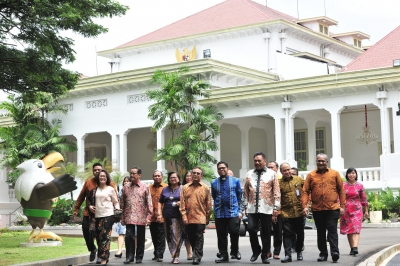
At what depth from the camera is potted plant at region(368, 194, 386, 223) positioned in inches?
999

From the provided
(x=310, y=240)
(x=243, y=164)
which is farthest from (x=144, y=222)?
(x=243, y=164)

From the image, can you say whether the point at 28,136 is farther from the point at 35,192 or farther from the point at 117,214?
the point at 117,214

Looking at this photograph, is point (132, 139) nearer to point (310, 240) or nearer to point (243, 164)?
point (243, 164)

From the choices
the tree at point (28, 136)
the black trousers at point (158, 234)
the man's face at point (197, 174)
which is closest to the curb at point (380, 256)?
the man's face at point (197, 174)

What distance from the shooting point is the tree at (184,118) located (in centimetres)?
2983

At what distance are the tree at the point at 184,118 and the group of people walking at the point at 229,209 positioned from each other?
16008 mm

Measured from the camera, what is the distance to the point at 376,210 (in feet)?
84.3

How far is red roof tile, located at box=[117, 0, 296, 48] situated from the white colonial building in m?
0.11

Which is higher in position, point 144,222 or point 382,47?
point 382,47

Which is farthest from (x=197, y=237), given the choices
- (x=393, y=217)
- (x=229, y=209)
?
(x=393, y=217)

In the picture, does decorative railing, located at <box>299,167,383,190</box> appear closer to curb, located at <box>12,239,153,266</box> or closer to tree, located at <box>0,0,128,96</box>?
tree, located at <box>0,0,128,96</box>

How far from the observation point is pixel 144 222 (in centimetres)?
1329

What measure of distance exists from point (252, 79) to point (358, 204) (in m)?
21.8

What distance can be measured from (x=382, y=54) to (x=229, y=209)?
2363 cm
